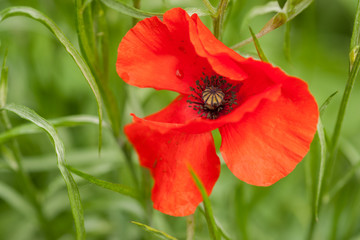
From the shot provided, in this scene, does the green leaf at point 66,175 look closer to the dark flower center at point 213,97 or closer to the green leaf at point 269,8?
the dark flower center at point 213,97

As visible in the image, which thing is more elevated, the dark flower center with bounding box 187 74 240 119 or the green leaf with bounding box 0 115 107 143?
the dark flower center with bounding box 187 74 240 119

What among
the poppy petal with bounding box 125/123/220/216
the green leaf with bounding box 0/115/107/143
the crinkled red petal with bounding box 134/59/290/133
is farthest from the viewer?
the green leaf with bounding box 0/115/107/143

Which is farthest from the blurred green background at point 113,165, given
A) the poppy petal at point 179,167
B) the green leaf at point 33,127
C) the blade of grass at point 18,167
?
the poppy petal at point 179,167

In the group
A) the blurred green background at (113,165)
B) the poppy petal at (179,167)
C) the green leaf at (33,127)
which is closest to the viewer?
the poppy petal at (179,167)

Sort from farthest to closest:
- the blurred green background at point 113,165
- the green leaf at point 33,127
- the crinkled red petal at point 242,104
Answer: the blurred green background at point 113,165 < the green leaf at point 33,127 < the crinkled red petal at point 242,104

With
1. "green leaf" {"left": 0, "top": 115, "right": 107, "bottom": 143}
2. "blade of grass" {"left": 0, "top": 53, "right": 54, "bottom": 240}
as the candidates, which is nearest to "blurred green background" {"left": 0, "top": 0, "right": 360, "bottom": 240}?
"blade of grass" {"left": 0, "top": 53, "right": 54, "bottom": 240}

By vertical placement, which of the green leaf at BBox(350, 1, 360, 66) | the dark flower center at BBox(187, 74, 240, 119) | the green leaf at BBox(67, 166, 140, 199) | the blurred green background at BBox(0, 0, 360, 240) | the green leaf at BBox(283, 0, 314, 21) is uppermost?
the green leaf at BBox(283, 0, 314, 21)

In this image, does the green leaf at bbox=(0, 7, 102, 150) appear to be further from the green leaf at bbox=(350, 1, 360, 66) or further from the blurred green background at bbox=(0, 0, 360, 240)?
the green leaf at bbox=(350, 1, 360, 66)

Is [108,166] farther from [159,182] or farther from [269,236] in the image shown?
[269,236]
